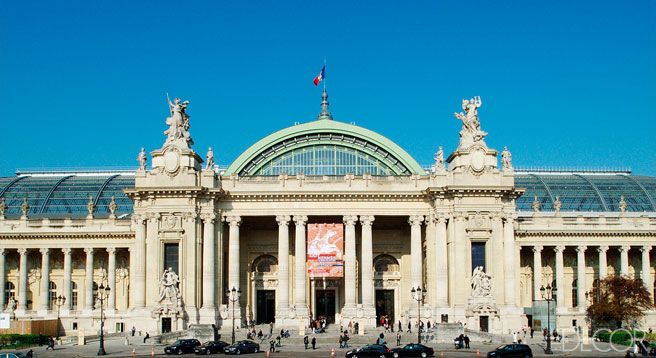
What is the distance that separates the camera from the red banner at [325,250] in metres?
94.4

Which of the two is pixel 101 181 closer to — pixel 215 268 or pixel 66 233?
pixel 66 233

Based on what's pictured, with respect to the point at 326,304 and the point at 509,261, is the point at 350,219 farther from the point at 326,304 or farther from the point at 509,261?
the point at 509,261

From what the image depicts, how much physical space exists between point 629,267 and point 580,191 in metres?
16.9

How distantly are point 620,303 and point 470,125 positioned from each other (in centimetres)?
2380

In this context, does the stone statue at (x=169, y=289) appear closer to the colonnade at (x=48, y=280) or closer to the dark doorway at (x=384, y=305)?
the colonnade at (x=48, y=280)

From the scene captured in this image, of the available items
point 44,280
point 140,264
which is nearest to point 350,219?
point 140,264

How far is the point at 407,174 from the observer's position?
4008 inches

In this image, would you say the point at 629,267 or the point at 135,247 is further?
the point at 629,267

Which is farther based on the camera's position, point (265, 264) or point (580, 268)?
point (265, 264)

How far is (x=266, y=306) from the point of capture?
103250 millimetres

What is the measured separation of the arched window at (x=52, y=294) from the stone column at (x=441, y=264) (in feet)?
146

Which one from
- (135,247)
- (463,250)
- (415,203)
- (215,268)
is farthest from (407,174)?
(135,247)

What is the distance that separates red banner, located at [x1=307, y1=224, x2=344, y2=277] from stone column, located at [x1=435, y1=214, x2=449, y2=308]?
986 centimetres

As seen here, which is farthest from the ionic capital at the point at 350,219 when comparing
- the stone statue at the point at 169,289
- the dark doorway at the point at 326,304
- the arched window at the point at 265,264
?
the stone statue at the point at 169,289
